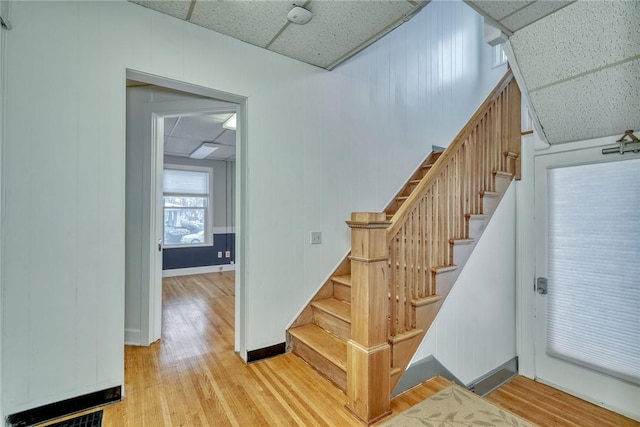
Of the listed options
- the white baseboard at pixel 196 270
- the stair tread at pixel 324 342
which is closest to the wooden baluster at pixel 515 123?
the stair tread at pixel 324 342

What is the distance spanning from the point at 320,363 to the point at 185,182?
17.4 ft

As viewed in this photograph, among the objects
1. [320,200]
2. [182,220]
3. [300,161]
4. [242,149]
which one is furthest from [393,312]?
[182,220]

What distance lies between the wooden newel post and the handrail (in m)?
0.11

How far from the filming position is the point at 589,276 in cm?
235

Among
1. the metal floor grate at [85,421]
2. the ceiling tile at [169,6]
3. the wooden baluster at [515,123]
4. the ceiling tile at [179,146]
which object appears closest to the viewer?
the metal floor grate at [85,421]

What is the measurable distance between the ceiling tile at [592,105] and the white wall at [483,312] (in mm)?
647

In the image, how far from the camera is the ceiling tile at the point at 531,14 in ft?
5.54

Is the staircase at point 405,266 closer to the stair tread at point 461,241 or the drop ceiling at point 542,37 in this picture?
the stair tread at point 461,241

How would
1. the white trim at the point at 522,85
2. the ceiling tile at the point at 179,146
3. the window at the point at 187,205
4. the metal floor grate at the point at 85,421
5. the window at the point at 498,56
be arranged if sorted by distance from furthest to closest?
1. the window at the point at 187,205
2. the ceiling tile at the point at 179,146
3. the window at the point at 498,56
4. the white trim at the point at 522,85
5. the metal floor grate at the point at 85,421

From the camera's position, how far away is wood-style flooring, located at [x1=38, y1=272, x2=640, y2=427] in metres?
1.79

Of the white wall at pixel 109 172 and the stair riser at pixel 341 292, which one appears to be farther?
the stair riser at pixel 341 292

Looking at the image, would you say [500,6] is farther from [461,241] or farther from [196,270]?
[196,270]

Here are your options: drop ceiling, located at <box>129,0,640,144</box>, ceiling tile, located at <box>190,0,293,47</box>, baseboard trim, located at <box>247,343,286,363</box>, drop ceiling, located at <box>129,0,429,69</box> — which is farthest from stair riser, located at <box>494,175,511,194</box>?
baseboard trim, located at <box>247,343,286,363</box>

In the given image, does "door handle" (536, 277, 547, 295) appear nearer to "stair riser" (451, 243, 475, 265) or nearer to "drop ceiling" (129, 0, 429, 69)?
"stair riser" (451, 243, 475, 265)
